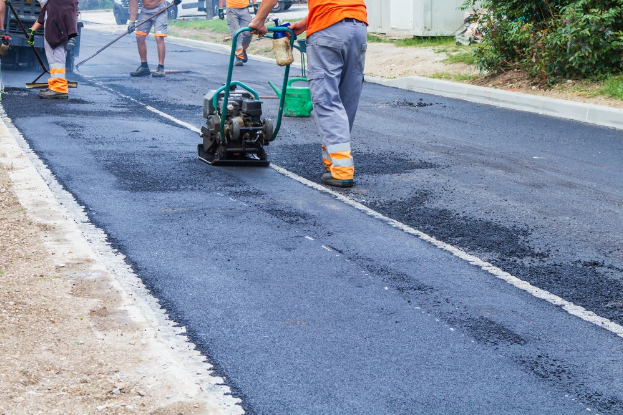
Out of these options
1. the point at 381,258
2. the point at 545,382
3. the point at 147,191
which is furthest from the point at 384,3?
the point at 545,382

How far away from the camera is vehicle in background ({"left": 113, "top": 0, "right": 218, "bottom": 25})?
112 ft


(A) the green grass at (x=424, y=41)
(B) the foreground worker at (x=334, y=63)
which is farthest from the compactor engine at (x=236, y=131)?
(A) the green grass at (x=424, y=41)

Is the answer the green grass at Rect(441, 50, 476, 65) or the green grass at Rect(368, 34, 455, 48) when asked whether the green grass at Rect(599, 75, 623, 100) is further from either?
the green grass at Rect(368, 34, 455, 48)

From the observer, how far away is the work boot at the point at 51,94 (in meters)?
12.0

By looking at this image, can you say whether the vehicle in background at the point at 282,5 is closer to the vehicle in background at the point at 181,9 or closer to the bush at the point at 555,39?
the vehicle in background at the point at 181,9

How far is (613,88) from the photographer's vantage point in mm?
12250

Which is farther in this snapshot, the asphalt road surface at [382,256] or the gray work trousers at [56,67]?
the gray work trousers at [56,67]

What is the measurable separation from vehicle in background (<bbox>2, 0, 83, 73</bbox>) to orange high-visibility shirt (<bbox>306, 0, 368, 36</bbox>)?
842cm

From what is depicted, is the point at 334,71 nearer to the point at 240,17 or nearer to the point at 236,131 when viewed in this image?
the point at 236,131

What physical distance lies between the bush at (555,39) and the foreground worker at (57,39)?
6219mm

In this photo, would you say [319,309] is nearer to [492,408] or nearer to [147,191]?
A: [492,408]

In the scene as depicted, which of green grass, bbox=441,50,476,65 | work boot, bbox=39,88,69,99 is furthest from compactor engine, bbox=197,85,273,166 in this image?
green grass, bbox=441,50,476,65

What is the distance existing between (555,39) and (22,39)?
8144mm

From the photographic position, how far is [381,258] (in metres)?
5.39
